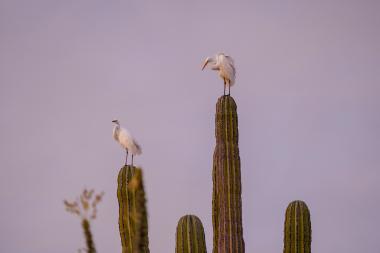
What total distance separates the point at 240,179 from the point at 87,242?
17125 mm

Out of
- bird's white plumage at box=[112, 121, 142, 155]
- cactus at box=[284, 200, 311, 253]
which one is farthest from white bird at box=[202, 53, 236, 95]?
cactus at box=[284, 200, 311, 253]

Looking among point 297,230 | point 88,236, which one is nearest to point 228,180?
point 297,230

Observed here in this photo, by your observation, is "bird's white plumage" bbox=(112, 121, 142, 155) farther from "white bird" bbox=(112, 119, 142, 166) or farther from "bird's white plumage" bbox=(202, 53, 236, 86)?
"bird's white plumage" bbox=(202, 53, 236, 86)

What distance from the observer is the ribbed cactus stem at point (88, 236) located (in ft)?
16.0

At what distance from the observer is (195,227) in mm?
19953

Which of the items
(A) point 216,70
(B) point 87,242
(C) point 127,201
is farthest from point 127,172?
(B) point 87,242

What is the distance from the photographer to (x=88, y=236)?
4906 millimetres

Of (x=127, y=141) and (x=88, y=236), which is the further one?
(x=127, y=141)

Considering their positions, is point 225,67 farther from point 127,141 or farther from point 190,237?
point 190,237

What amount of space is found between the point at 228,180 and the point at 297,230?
2142 mm

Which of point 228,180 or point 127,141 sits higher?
point 127,141

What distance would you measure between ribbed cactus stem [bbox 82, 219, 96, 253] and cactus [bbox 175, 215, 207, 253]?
15001 mm

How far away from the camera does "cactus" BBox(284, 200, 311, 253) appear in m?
20.5

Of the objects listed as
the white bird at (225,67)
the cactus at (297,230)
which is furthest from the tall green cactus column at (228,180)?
the white bird at (225,67)
